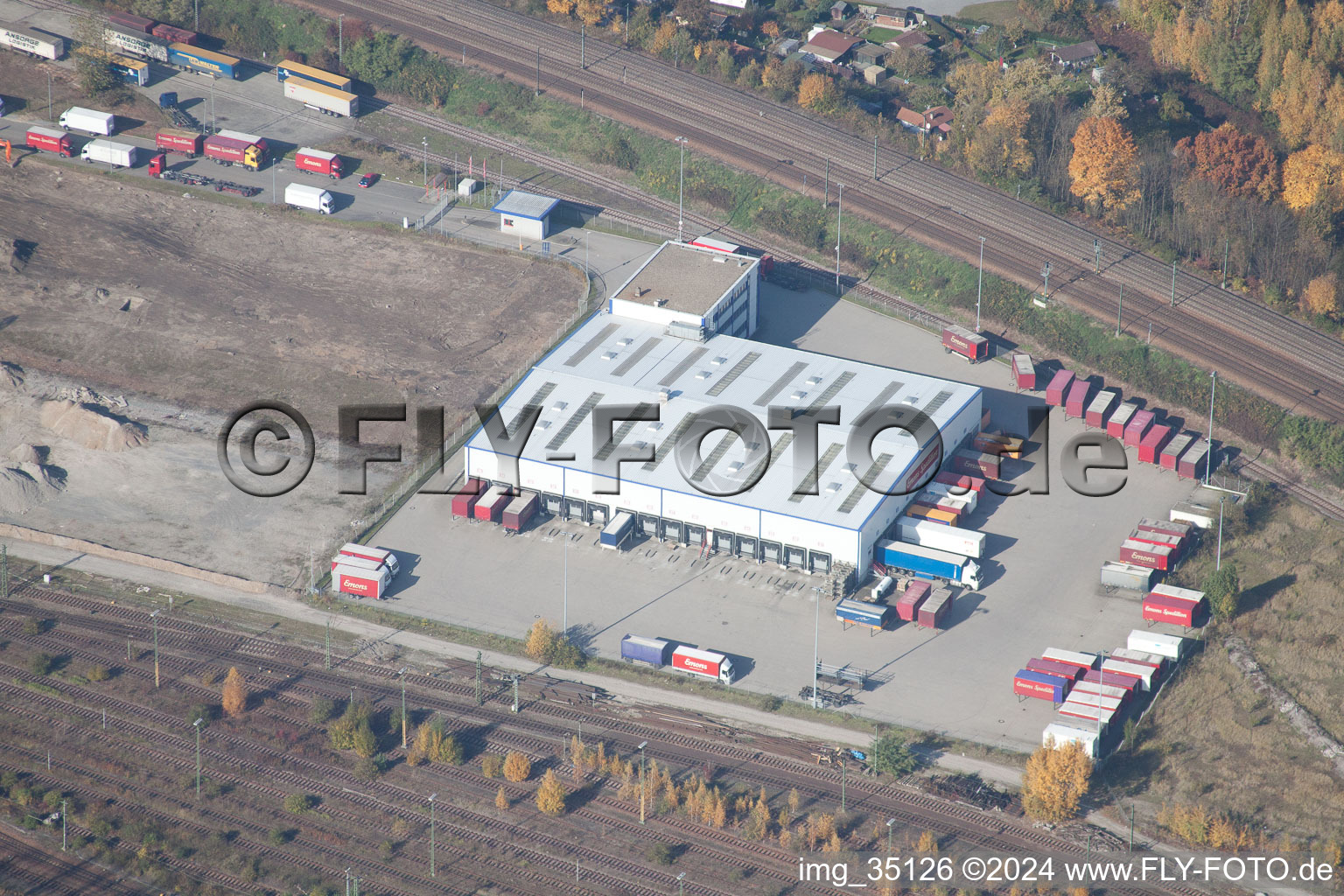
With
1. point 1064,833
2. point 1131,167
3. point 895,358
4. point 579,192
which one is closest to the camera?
point 1064,833

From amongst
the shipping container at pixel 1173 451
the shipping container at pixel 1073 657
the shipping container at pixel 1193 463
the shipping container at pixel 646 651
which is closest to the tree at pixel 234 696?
the shipping container at pixel 646 651

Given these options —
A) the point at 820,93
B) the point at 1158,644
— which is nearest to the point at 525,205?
the point at 820,93

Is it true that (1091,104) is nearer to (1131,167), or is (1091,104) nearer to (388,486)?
(1131,167)

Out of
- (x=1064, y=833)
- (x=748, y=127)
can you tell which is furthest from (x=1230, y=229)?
(x=1064, y=833)

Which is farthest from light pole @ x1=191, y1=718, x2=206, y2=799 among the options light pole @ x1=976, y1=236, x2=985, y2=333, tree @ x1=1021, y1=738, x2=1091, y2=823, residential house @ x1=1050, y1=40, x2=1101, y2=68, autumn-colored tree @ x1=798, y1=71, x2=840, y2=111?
residential house @ x1=1050, y1=40, x2=1101, y2=68

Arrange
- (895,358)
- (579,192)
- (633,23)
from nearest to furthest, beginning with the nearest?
(895,358), (579,192), (633,23)

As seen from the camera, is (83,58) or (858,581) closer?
(858,581)
